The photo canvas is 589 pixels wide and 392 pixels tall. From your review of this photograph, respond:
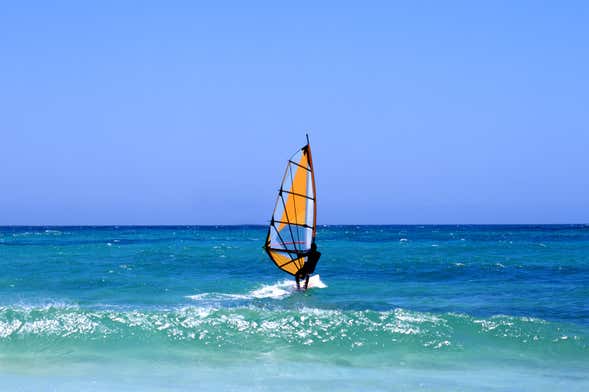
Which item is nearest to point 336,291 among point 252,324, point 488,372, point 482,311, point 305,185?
point 305,185

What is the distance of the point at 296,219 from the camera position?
18.7m

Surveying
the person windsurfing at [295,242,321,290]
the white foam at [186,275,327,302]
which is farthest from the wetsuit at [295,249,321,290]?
the white foam at [186,275,327,302]

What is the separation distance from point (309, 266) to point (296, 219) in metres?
1.47

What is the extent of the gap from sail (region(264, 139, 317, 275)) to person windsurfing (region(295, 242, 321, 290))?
0.16 m

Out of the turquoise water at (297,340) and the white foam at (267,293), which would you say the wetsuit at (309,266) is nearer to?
the white foam at (267,293)

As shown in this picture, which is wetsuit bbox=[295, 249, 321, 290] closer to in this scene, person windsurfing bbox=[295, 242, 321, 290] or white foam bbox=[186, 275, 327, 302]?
person windsurfing bbox=[295, 242, 321, 290]

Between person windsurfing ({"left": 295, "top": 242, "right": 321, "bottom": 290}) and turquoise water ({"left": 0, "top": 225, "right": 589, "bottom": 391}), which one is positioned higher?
person windsurfing ({"left": 295, "top": 242, "right": 321, "bottom": 290})

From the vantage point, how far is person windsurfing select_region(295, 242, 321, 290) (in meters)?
19.0

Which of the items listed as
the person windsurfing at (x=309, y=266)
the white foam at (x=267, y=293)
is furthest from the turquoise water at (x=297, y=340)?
the person windsurfing at (x=309, y=266)

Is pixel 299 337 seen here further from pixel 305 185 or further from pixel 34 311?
pixel 305 185

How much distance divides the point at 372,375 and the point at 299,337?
2.39m

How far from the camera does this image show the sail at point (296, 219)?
712 inches

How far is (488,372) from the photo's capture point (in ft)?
31.8

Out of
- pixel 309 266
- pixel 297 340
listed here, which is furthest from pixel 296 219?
pixel 297 340
